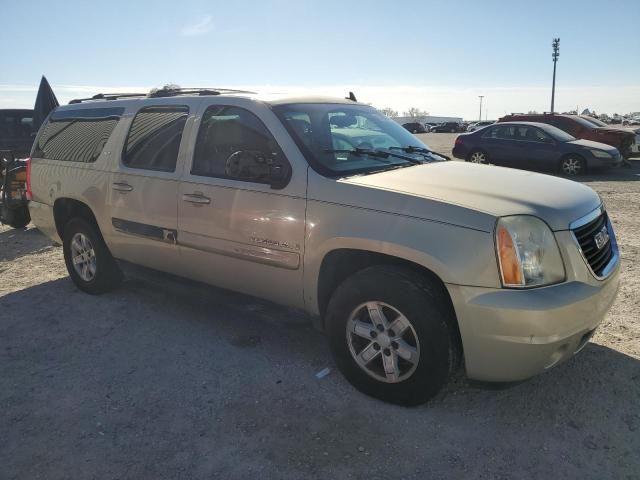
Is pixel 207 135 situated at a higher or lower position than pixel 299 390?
higher

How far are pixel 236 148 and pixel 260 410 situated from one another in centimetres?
184

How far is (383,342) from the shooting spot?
3.07 m

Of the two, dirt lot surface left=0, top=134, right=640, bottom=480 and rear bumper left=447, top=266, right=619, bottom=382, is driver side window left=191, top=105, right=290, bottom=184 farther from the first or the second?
rear bumper left=447, top=266, right=619, bottom=382

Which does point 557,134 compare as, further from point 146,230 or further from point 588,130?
point 146,230

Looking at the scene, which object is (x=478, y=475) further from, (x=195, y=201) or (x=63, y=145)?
(x=63, y=145)

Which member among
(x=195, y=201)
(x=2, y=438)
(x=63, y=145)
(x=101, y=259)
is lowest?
(x=2, y=438)

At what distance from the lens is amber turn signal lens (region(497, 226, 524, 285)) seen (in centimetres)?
262

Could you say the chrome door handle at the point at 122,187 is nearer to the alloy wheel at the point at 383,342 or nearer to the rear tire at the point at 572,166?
the alloy wheel at the point at 383,342

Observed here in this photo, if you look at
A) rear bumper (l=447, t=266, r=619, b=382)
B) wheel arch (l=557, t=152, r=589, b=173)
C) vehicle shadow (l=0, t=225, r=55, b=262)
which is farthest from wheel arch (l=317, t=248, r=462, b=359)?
wheel arch (l=557, t=152, r=589, b=173)

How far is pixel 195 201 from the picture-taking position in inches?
152

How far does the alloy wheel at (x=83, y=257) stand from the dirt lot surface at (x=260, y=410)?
2.16 feet

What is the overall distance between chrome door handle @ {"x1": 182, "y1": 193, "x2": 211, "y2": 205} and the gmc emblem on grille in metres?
2.57

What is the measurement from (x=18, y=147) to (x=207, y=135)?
10399mm

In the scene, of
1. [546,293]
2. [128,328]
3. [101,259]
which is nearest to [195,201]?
[128,328]
